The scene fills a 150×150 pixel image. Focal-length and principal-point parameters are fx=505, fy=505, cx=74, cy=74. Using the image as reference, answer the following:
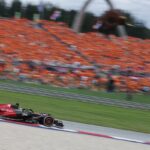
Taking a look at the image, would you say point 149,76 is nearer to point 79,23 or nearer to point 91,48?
point 91,48

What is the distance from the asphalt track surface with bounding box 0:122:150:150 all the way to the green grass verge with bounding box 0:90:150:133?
3696 mm

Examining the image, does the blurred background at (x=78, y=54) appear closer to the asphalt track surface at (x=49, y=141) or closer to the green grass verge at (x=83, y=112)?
the green grass verge at (x=83, y=112)

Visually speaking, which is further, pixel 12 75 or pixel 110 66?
pixel 110 66

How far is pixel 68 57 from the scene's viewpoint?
3291cm

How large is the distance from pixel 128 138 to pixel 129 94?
14.2 metres

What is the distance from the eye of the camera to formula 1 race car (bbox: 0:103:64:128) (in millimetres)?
11343

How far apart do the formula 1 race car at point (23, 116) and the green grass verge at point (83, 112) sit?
2.93 m

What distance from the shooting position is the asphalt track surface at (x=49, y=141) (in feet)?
28.2

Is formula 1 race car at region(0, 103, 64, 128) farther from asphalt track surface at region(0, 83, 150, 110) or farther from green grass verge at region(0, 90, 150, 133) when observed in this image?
asphalt track surface at region(0, 83, 150, 110)

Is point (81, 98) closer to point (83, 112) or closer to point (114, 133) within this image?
point (83, 112)

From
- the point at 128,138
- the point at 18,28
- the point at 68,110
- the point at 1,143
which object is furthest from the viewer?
the point at 18,28

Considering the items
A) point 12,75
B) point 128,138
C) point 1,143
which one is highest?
point 1,143

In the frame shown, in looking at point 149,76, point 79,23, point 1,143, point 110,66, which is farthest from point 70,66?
point 1,143

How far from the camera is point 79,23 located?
4256 centimetres
